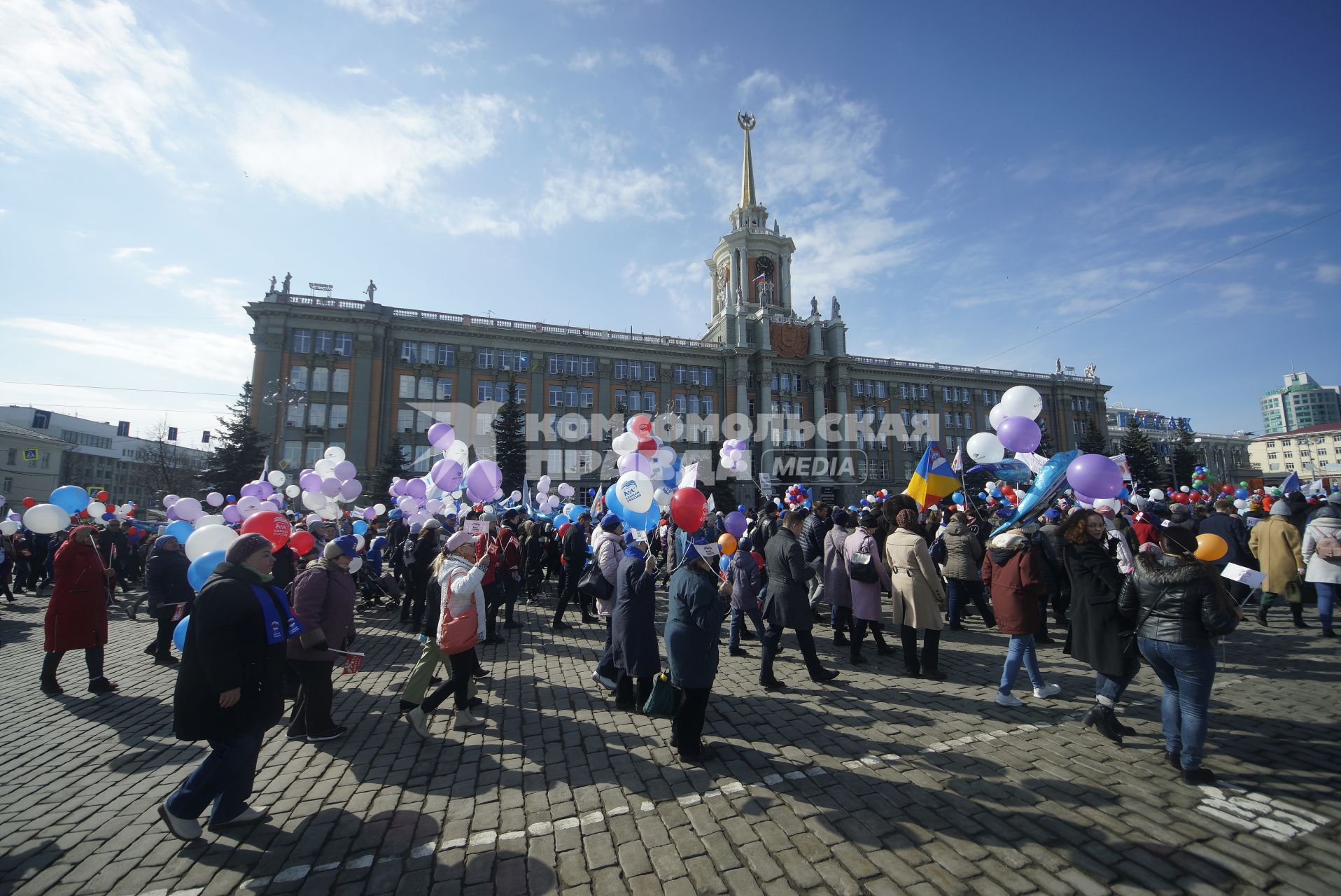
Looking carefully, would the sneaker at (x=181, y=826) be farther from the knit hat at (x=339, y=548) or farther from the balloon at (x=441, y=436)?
the balloon at (x=441, y=436)

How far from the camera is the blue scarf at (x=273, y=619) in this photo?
3785mm

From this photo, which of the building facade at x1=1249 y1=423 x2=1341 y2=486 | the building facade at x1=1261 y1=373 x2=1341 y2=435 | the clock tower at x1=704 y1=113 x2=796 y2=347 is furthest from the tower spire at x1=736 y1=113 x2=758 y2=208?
the building facade at x1=1261 y1=373 x2=1341 y2=435

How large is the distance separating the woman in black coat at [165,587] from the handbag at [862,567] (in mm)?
9082

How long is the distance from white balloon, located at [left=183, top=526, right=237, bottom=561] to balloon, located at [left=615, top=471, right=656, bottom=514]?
443 centimetres

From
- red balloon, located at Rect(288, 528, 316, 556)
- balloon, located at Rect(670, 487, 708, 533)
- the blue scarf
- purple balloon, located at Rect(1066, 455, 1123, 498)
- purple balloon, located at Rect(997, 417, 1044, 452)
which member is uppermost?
purple balloon, located at Rect(997, 417, 1044, 452)

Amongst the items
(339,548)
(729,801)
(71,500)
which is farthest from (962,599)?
(71,500)

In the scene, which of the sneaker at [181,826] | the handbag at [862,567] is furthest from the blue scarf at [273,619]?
the handbag at [862,567]

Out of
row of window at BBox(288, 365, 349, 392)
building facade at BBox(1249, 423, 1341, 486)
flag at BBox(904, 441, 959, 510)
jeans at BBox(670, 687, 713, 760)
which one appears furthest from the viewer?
building facade at BBox(1249, 423, 1341, 486)

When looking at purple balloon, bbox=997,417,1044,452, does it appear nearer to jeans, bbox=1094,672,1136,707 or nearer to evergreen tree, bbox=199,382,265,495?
jeans, bbox=1094,672,1136,707

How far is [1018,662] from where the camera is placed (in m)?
5.47

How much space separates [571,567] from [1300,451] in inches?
5863

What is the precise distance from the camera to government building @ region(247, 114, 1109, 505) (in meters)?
41.3

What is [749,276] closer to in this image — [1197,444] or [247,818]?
[247,818]

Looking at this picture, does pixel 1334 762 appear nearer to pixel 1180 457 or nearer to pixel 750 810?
pixel 750 810
